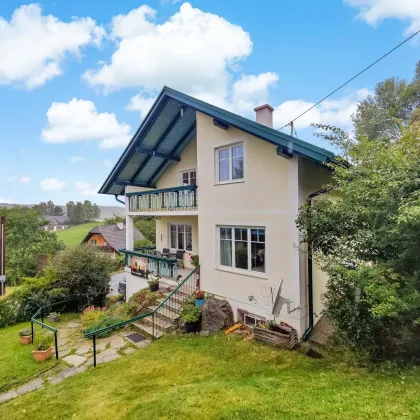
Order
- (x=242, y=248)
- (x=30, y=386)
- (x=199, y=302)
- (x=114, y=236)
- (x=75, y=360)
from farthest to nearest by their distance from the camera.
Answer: (x=114, y=236)
(x=199, y=302)
(x=242, y=248)
(x=75, y=360)
(x=30, y=386)

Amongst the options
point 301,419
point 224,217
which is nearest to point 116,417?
point 301,419

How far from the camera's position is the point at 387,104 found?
3706cm

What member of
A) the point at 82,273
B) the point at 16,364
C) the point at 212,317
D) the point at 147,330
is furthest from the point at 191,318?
the point at 82,273

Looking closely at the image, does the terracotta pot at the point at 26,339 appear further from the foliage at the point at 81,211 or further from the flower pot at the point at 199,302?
the foliage at the point at 81,211

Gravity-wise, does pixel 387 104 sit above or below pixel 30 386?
above

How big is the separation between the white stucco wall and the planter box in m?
0.37

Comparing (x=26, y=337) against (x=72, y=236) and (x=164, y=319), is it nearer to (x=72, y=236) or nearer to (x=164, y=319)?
(x=164, y=319)

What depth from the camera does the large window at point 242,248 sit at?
9008mm

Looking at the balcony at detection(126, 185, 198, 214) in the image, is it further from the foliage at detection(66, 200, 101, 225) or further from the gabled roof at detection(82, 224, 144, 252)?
the foliage at detection(66, 200, 101, 225)

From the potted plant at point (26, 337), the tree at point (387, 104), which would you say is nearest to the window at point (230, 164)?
the potted plant at point (26, 337)

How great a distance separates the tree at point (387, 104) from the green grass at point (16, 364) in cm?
3129

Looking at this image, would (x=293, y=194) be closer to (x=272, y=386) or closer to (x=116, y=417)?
(x=272, y=386)

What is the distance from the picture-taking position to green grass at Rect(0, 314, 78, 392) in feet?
25.6

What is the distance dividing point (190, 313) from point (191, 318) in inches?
7.5
